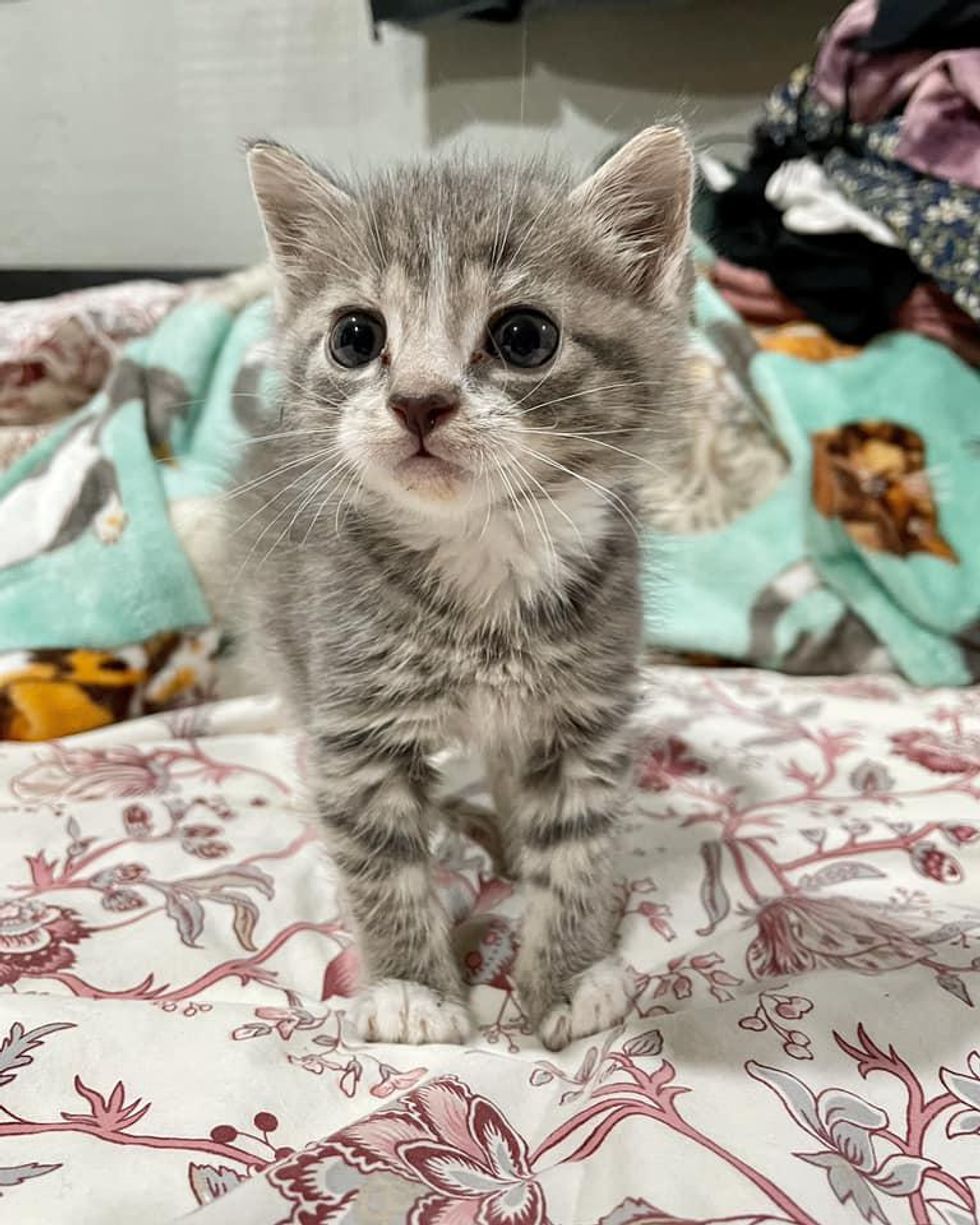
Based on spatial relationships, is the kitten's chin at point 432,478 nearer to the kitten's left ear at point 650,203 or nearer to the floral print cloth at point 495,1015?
the kitten's left ear at point 650,203

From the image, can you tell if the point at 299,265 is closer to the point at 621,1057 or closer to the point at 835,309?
the point at 621,1057

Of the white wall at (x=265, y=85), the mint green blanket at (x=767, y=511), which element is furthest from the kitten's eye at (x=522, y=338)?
the white wall at (x=265, y=85)

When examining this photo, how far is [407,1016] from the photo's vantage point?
84 centimetres

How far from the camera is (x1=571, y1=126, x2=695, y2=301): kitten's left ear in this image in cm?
88

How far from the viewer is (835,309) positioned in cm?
179

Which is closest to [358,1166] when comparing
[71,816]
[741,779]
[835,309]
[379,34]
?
[71,816]

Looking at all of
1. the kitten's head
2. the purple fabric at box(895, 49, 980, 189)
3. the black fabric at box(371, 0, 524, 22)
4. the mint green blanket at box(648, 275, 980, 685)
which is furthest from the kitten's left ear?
the black fabric at box(371, 0, 524, 22)

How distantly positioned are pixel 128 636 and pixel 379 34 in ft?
4.18

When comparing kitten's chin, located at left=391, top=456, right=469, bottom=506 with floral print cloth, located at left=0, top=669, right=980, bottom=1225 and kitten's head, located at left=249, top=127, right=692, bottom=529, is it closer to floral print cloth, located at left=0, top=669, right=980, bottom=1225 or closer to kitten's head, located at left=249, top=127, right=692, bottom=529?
kitten's head, located at left=249, top=127, right=692, bottom=529

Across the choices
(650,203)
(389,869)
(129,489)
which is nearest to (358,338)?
(650,203)

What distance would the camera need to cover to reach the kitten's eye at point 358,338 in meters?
0.86

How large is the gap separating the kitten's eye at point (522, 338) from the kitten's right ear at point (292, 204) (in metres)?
0.24

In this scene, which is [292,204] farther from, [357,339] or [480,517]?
[480,517]

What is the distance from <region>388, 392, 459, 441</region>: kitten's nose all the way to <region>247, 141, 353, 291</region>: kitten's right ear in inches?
11.8
